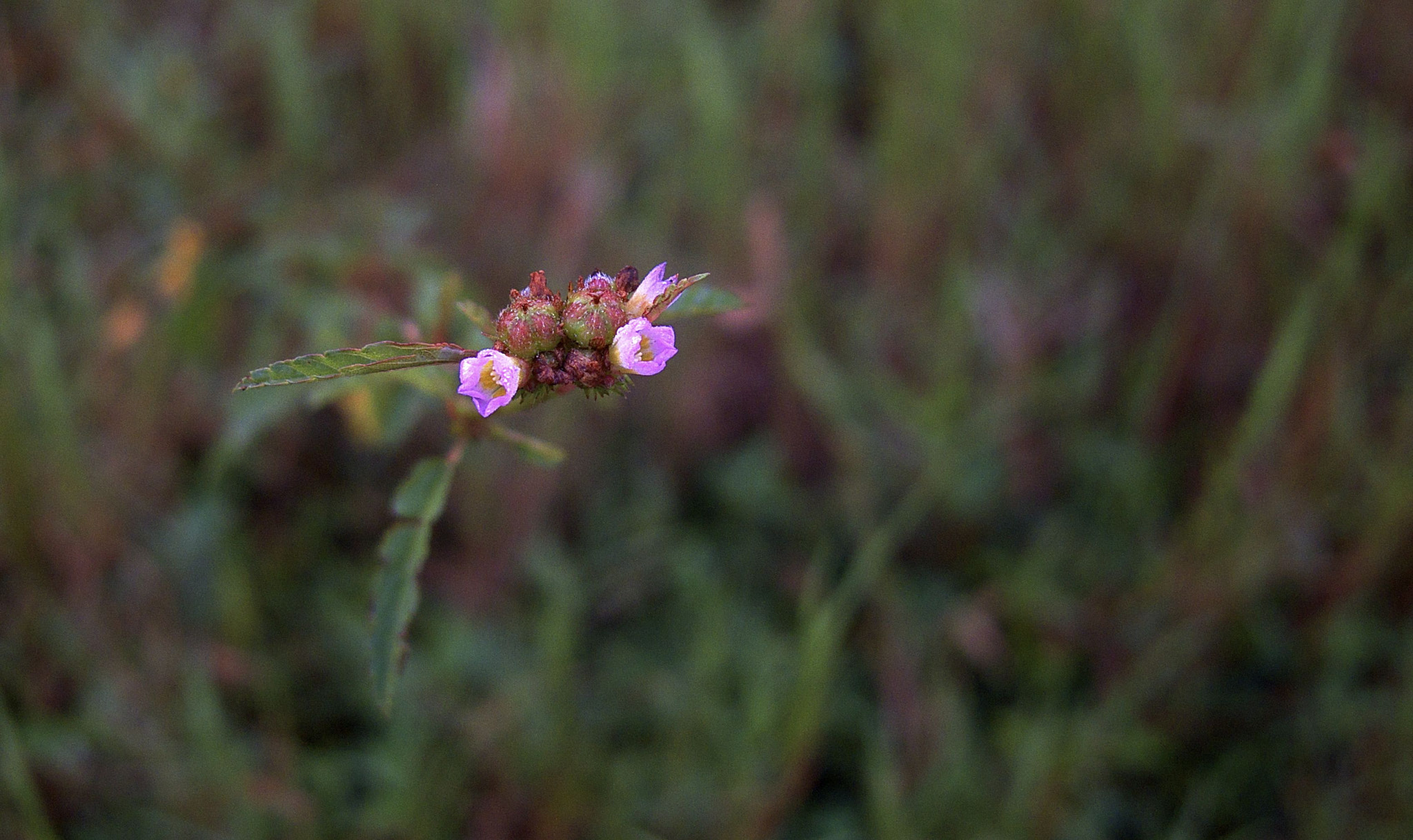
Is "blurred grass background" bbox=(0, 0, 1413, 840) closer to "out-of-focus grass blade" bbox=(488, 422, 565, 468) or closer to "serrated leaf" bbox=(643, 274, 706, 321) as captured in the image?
"out-of-focus grass blade" bbox=(488, 422, 565, 468)

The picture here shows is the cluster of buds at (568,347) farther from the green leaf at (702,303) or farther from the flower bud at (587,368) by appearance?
the green leaf at (702,303)

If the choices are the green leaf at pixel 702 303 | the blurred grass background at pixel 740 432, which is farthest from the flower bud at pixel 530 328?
the blurred grass background at pixel 740 432

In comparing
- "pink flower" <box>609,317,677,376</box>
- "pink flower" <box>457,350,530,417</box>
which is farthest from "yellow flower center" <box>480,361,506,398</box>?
"pink flower" <box>609,317,677,376</box>

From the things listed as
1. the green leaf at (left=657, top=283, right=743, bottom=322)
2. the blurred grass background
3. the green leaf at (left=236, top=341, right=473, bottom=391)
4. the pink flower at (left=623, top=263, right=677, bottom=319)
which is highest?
the blurred grass background

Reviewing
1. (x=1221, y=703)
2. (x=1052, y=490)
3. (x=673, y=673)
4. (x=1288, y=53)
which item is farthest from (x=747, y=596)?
(x=1288, y=53)

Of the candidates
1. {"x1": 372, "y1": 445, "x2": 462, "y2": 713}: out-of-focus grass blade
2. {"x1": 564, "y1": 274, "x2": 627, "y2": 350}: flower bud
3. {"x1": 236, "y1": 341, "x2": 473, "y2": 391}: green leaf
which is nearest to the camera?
{"x1": 236, "y1": 341, "x2": 473, "y2": 391}: green leaf

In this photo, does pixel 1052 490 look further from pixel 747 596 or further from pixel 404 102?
pixel 404 102
